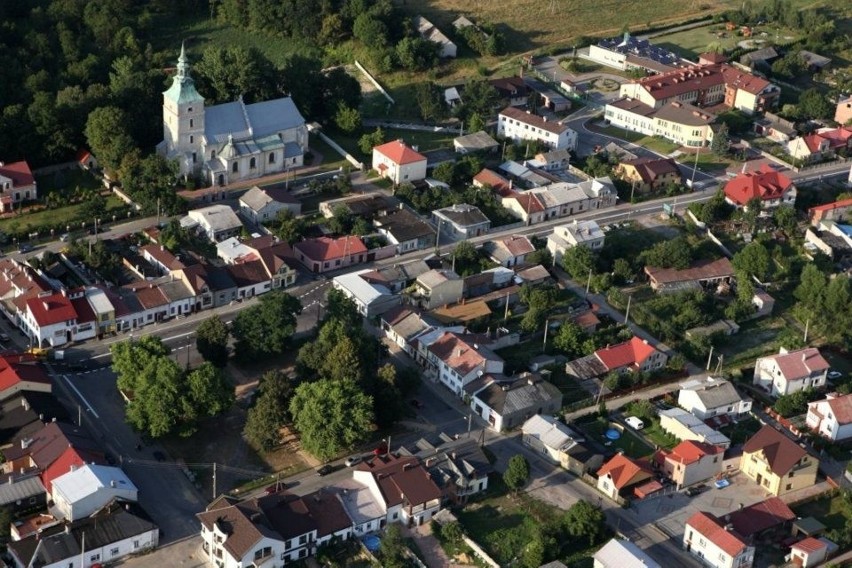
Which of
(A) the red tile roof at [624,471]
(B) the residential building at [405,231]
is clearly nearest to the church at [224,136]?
(B) the residential building at [405,231]

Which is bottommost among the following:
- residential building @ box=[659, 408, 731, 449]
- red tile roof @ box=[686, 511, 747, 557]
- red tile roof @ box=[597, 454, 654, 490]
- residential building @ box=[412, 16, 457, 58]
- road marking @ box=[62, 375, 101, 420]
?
road marking @ box=[62, 375, 101, 420]

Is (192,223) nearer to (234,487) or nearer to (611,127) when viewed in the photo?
(234,487)

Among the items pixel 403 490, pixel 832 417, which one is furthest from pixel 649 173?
pixel 403 490

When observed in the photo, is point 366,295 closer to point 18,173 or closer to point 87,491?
point 87,491

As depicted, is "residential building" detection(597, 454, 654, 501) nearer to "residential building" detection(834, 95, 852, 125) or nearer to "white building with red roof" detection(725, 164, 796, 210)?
"white building with red roof" detection(725, 164, 796, 210)

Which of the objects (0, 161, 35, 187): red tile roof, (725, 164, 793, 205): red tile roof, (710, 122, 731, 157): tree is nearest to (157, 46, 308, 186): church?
(0, 161, 35, 187): red tile roof
